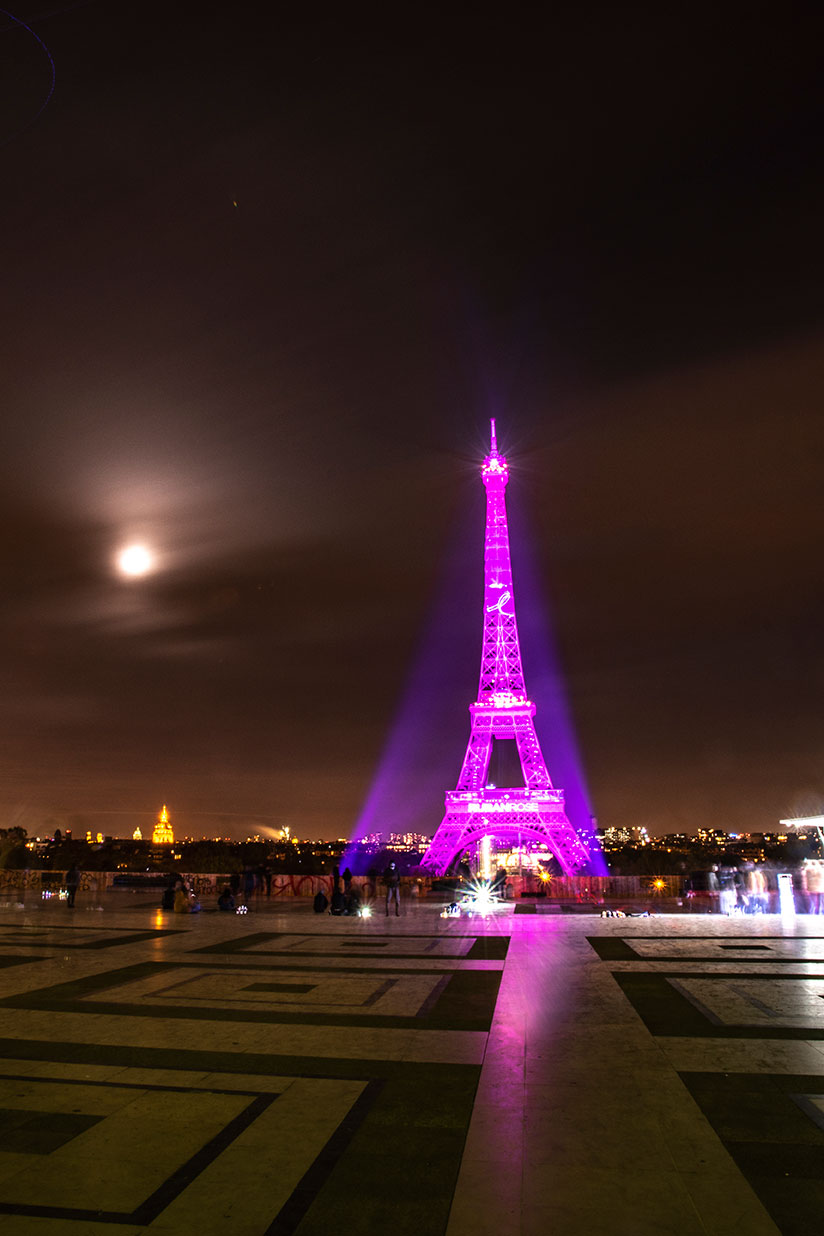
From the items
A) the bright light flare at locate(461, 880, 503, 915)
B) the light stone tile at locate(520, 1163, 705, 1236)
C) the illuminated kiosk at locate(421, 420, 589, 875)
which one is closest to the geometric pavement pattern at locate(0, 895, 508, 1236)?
the light stone tile at locate(520, 1163, 705, 1236)

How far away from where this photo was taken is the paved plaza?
17.5 feet

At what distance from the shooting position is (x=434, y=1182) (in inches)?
224

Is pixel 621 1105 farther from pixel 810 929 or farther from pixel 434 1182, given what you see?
pixel 810 929

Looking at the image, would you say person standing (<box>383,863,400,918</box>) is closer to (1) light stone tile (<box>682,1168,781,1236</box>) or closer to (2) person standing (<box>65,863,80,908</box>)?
(2) person standing (<box>65,863,80,908</box>)

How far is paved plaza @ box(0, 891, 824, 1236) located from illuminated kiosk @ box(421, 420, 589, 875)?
59433 mm

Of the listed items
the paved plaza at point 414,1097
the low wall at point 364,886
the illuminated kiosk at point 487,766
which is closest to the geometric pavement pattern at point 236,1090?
the paved plaza at point 414,1097

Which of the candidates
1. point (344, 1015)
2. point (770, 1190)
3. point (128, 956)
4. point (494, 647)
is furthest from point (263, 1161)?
point (494, 647)

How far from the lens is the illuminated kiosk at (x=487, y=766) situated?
73.4 metres

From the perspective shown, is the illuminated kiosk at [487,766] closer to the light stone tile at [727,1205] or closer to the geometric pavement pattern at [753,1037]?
the geometric pavement pattern at [753,1037]

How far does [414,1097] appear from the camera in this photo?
741cm

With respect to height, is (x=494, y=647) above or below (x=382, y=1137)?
above

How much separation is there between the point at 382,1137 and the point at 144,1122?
6.68ft

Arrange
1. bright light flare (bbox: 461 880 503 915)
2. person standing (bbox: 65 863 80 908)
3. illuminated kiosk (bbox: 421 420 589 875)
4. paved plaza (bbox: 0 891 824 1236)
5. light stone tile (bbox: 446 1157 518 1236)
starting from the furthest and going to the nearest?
illuminated kiosk (bbox: 421 420 589 875)
person standing (bbox: 65 863 80 908)
bright light flare (bbox: 461 880 503 915)
paved plaza (bbox: 0 891 824 1236)
light stone tile (bbox: 446 1157 518 1236)

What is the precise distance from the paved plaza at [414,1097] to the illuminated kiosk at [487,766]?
2340 inches
